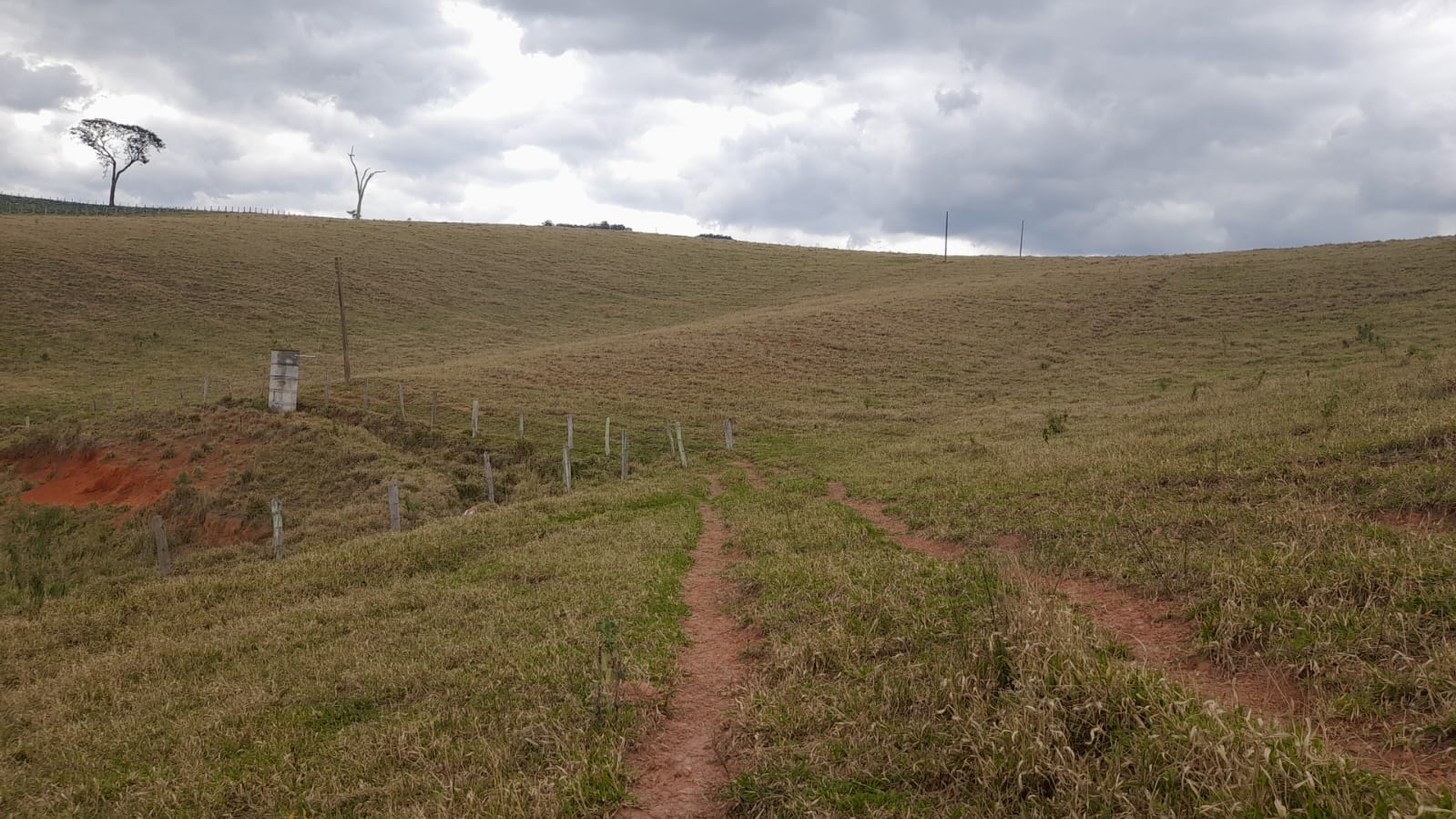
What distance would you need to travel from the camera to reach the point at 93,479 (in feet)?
82.6

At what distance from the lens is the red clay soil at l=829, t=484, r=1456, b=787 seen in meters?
4.38

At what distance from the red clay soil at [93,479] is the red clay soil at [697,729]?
21.9m

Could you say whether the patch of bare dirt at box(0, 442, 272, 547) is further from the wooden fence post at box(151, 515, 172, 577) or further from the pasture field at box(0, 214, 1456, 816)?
the wooden fence post at box(151, 515, 172, 577)

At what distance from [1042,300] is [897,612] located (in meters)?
49.9

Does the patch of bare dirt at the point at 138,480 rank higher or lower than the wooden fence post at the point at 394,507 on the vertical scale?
lower

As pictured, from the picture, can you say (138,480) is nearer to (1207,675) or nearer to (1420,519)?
(1207,675)

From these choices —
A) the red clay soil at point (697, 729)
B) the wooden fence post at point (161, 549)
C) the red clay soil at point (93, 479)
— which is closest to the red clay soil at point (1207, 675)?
the red clay soil at point (697, 729)

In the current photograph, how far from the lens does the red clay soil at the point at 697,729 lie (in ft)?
17.8

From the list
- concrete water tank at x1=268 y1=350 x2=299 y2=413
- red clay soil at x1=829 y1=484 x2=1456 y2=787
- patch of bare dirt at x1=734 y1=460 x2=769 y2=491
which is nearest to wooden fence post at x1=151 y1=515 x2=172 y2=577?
patch of bare dirt at x1=734 y1=460 x2=769 y2=491

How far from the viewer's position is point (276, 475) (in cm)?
2378

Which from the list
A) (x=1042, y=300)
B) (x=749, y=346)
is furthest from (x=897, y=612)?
(x=1042, y=300)

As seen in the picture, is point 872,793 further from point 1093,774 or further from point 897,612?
point 897,612

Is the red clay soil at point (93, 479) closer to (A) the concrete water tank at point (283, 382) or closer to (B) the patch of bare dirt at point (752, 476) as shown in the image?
(A) the concrete water tank at point (283, 382)

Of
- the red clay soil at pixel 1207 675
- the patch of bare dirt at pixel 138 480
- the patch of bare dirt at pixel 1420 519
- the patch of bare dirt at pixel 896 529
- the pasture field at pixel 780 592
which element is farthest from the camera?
the patch of bare dirt at pixel 138 480
